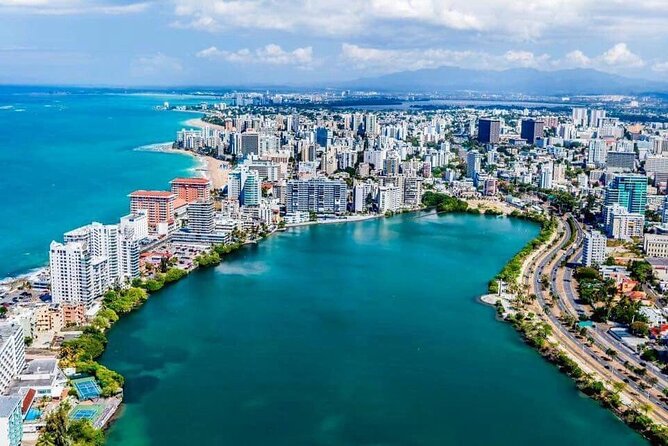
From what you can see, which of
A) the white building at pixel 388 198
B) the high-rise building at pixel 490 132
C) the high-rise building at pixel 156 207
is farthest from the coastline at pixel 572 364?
the high-rise building at pixel 490 132

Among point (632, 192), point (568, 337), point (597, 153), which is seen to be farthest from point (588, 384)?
point (597, 153)

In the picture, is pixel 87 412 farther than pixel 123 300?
No

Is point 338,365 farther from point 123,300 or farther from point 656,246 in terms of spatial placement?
point 656,246

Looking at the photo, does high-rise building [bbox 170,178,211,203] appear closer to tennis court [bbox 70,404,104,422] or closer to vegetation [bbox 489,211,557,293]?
vegetation [bbox 489,211,557,293]

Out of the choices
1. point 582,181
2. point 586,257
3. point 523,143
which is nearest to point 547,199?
point 582,181

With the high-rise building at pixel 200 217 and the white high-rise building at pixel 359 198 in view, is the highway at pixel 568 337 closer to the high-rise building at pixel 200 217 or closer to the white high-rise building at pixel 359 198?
the white high-rise building at pixel 359 198

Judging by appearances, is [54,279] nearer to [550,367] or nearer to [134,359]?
[134,359]
